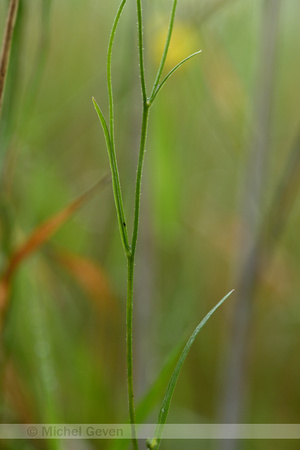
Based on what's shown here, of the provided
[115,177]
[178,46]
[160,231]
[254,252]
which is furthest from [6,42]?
[160,231]

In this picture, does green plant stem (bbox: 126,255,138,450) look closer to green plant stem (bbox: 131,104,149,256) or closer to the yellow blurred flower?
green plant stem (bbox: 131,104,149,256)

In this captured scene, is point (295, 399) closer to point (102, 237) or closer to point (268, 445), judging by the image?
point (268, 445)

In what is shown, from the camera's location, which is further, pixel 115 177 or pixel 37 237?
pixel 37 237

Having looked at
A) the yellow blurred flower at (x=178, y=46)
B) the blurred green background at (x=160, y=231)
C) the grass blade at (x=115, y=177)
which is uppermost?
the yellow blurred flower at (x=178, y=46)

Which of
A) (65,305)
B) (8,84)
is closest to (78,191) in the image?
(65,305)

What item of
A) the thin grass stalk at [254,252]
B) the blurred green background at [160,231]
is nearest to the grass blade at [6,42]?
the blurred green background at [160,231]

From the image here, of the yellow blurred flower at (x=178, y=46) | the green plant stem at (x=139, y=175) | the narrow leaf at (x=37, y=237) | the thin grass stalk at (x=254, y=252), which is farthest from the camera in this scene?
the yellow blurred flower at (x=178, y=46)

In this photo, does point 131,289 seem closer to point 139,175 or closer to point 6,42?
point 139,175

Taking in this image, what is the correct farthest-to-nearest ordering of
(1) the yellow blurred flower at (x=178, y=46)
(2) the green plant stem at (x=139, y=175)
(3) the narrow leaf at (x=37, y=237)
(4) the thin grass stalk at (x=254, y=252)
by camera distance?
(1) the yellow blurred flower at (x=178, y=46) < (4) the thin grass stalk at (x=254, y=252) < (3) the narrow leaf at (x=37, y=237) < (2) the green plant stem at (x=139, y=175)

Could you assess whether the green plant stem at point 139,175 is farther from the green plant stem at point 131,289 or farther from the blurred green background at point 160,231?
the blurred green background at point 160,231
